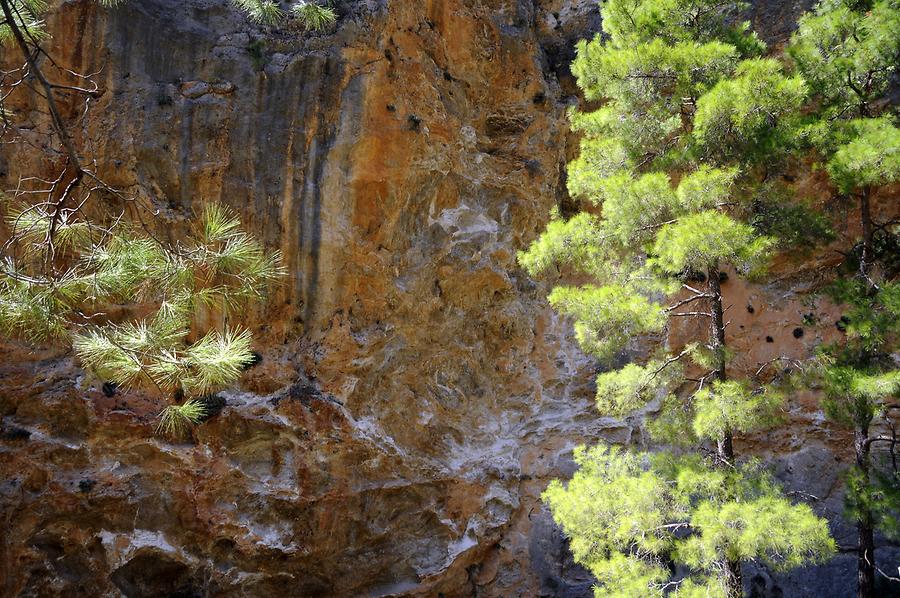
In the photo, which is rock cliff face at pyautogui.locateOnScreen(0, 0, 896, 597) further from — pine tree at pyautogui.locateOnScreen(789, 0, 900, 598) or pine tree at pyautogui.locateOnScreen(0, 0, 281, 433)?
pine tree at pyautogui.locateOnScreen(0, 0, 281, 433)

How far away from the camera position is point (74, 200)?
308 inches

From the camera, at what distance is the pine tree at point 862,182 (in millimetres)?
5957

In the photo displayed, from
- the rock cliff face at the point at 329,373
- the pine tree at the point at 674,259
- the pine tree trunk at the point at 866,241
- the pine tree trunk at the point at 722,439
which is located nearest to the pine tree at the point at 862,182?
the pine tree trunk at the point at 866,241

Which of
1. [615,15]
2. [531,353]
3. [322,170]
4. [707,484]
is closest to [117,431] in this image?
[322,170]

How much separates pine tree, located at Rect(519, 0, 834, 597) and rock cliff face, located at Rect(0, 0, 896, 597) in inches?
103

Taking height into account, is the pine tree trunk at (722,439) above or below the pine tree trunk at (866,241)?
below

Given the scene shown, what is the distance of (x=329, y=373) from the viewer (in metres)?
8.59

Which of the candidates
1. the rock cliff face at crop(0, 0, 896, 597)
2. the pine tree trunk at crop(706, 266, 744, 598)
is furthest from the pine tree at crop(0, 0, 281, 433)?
the pine tree trunk at crop(706, 266, 744, 598)

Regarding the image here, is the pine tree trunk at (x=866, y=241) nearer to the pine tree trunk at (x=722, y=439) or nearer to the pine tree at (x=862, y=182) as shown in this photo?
the pine tree at (x=862, y=182)

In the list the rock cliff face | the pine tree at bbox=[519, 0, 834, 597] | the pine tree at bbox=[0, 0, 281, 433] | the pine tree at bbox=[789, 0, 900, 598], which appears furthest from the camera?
the rock cliff face

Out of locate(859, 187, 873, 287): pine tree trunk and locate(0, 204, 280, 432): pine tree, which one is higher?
locate(859, 187, 873, 287): pine tree trunk

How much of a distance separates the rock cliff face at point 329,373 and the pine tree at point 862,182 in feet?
6.91

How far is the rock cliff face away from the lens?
793cm

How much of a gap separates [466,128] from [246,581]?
21.6 feet
